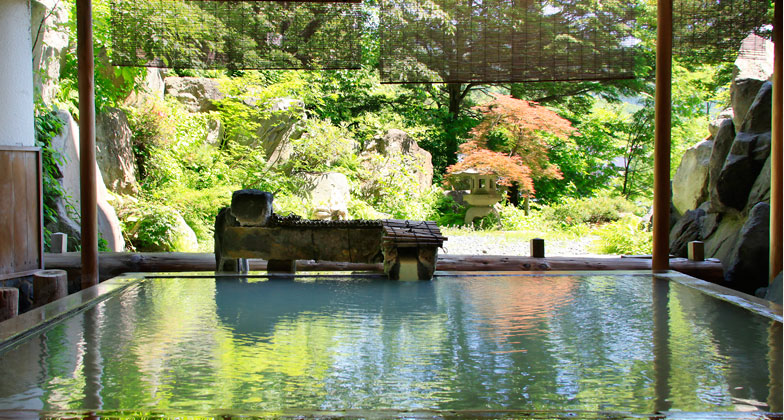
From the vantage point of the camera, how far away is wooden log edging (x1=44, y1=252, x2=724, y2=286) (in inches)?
175

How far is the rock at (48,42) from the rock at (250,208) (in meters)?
3.33

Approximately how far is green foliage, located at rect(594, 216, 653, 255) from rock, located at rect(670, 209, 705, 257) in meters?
0.73

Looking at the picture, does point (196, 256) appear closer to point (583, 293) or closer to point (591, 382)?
point (583, 293)

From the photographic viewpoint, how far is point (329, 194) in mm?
9477

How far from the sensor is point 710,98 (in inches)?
461

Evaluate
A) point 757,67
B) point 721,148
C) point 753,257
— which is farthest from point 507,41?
Answer: point 757,67

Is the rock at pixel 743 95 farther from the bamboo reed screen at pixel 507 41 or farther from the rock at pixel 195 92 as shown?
the rock at pixel 195 92

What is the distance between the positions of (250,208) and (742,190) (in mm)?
4549

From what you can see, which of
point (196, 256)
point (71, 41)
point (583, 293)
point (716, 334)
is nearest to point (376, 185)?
point (71, 41)

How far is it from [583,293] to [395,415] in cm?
205

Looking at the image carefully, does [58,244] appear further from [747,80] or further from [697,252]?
[747,80]

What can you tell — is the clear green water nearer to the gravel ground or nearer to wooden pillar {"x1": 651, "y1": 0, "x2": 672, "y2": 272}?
wooden pillar {"x1": 651, "y1": 0, "x2": 672, "y2": 272}

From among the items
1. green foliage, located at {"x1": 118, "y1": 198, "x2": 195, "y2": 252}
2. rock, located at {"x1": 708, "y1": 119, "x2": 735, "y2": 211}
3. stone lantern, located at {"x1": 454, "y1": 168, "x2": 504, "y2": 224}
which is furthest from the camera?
stone lantern, located at {"x1": 454, "y1": 168, "x2": 504, "y2": 224}

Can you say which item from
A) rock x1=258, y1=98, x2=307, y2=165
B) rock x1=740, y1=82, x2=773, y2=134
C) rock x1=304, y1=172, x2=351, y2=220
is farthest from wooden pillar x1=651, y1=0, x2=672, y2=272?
rock x1=258, y1=98, x2=307, y2=165
